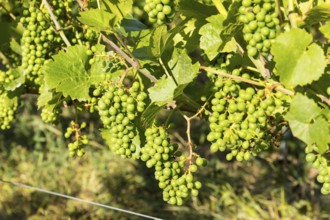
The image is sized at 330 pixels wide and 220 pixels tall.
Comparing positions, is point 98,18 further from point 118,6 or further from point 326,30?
point 326,30

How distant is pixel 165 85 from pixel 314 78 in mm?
478

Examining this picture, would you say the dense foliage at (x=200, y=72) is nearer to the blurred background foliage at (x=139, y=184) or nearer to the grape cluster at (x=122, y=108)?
the grape cluster at (x=122, y=108)

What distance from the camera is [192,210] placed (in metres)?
4.38

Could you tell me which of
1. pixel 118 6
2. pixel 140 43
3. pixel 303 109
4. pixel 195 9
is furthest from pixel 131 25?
pixel 303 109

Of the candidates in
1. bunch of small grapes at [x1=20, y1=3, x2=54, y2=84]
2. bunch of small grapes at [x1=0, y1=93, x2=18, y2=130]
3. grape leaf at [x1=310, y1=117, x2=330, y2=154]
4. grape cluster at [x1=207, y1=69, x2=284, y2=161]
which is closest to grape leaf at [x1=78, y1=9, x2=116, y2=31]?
grape cluster at [x1=207, y1=69, x2=284, y2=161]

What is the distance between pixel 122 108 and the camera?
157 cm

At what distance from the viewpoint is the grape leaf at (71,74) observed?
1.79m

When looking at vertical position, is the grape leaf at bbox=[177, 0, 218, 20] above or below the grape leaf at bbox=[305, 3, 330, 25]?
below

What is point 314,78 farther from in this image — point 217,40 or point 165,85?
point 165,85

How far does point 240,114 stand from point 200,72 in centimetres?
21

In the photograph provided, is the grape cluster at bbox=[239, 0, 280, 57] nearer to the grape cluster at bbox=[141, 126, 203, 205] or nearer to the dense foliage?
the dense foliage

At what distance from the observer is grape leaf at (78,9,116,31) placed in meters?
1.56

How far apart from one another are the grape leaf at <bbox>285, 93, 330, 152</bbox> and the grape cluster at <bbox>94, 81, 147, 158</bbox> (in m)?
0.48

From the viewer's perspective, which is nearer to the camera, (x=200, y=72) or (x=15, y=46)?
(x=200, y=72)
